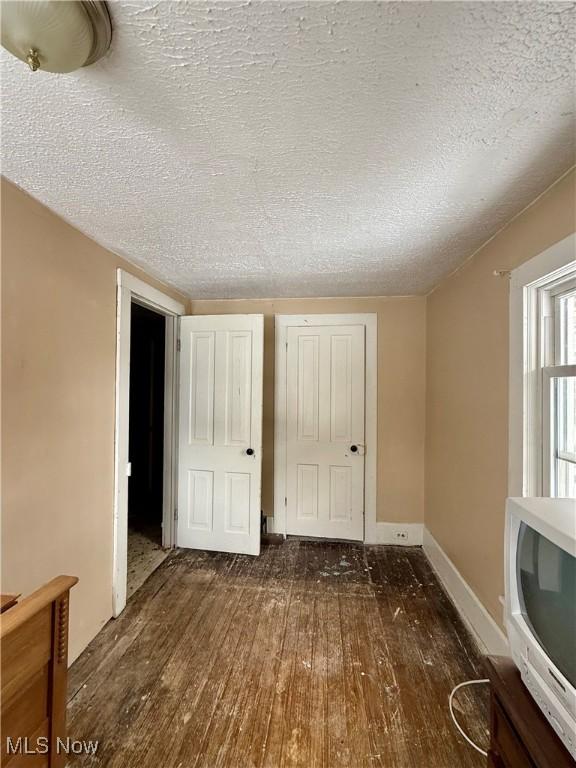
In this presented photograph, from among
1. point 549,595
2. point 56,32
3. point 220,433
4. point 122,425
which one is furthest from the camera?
point 220,433

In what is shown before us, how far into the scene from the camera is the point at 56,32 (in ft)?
2.24

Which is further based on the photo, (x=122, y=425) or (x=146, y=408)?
(x=146, y=408)

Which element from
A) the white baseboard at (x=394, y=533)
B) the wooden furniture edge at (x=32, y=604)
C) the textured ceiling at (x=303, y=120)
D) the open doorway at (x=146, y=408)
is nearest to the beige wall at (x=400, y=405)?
the white baseboard at (x=394, y=533)

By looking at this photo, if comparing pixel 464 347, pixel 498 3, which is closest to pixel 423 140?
pixel 498 3

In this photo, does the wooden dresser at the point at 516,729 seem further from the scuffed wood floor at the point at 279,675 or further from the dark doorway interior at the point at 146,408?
the dark doorway interior at the point at 146,408

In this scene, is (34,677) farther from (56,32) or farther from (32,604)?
(56,32)

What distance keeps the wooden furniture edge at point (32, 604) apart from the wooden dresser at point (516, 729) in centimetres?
124

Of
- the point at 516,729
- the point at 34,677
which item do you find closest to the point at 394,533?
the point at 516,729

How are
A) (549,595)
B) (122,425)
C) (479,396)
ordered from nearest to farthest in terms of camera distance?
1. (549,595)
2. (479,396)
3. (122,425)

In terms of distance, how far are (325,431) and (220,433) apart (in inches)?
37.6

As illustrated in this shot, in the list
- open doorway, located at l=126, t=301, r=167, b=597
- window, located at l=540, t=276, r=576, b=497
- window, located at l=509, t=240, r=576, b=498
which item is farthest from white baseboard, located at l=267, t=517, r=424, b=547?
open doorway, located at l=126, t=301, r=167, b=597

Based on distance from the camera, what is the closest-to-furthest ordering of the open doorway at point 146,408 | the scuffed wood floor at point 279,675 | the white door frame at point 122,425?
the scuffed wood floor at point 279,675 → the white door frame at point 122,425 → the open doorway at point 146,408

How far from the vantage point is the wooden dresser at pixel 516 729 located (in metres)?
0.70

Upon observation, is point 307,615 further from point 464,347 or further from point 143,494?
point 143,494
